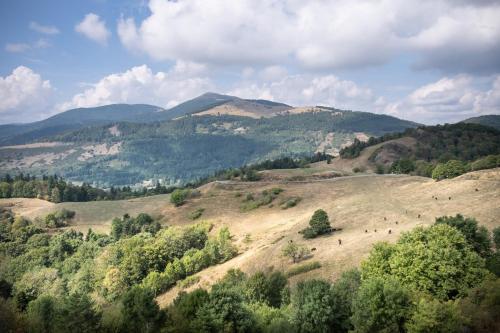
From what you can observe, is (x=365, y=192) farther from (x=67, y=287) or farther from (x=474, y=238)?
(x=67, y=287)

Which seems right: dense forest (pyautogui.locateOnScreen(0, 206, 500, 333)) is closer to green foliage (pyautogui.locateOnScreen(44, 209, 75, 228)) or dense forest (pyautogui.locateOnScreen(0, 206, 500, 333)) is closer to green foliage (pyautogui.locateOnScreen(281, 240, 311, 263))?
green foliage (pyautogui.locateOnScreen(281, 240, 311, 263))

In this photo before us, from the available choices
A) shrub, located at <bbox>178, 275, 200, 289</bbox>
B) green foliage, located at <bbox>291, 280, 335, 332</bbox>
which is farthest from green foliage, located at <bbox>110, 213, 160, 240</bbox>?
green foliage, located at <bbox>291, 280, 335, 332</bbox>

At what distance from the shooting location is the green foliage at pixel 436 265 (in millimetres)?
39062

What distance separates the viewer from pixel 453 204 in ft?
236

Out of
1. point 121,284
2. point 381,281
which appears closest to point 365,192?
point 121,284

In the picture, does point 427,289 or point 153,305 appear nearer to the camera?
point 427,289

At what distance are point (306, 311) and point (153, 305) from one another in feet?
54.7

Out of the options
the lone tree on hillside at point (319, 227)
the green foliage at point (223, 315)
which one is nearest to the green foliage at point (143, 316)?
the green foliage at point (223, 315)

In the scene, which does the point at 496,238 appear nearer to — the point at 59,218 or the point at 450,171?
the point at 450,171

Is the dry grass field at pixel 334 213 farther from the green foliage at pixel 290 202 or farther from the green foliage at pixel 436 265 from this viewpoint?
the green foliage at pixel 436 265

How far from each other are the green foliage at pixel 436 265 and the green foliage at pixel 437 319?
6509mm

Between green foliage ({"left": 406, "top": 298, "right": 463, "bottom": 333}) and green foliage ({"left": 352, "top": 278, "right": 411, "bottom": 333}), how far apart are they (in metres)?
1.76

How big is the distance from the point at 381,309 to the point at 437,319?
4395 millimetres

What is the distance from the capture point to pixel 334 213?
91688 mm
